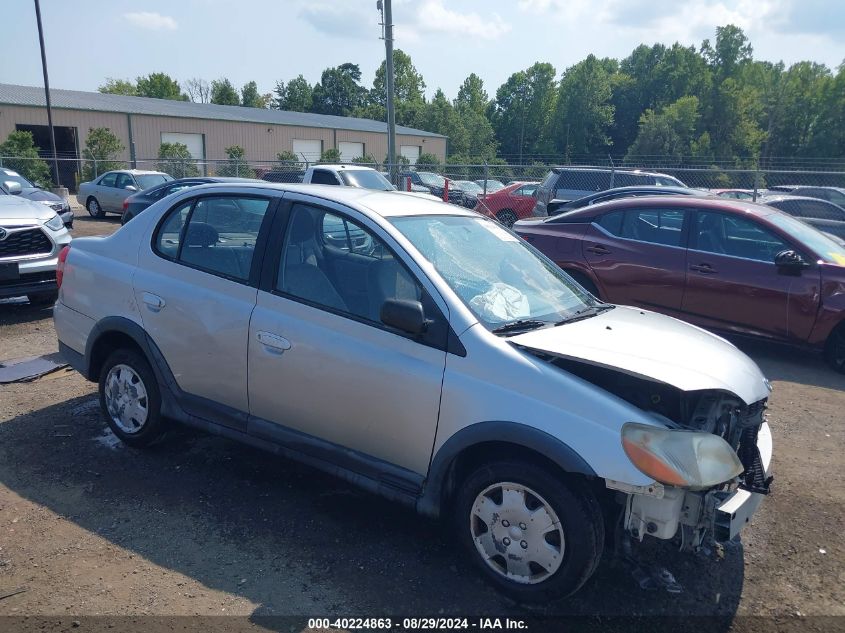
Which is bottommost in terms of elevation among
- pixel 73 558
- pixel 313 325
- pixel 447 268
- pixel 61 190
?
pixel 61 190

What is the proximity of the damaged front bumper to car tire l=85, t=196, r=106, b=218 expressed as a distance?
23154 mm

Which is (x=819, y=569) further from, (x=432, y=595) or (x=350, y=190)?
(x=350, y=190)

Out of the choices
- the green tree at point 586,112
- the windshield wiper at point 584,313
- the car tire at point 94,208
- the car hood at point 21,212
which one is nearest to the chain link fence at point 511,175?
the car tire at point 94,208

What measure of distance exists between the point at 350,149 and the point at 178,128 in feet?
45.2

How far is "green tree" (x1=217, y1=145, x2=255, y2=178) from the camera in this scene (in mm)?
28684

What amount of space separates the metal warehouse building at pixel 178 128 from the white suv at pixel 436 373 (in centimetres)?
3206

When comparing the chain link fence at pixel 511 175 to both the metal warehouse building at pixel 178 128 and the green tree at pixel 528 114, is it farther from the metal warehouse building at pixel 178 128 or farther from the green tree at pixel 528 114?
the green tree at pixel 528 114

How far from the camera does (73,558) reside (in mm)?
3453

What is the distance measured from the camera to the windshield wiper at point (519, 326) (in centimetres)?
338

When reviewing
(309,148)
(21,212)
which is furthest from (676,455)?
(309,148)

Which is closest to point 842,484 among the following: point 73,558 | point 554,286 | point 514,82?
point 554,286

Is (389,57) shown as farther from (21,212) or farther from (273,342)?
(273,342)

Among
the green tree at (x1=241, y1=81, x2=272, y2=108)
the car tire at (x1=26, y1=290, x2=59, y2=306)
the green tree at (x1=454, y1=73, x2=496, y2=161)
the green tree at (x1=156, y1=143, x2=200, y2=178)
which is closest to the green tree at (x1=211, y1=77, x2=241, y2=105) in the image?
the green tree at (x1=241, y1=81, x2=272, y2=108)

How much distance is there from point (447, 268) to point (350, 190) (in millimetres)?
1019
